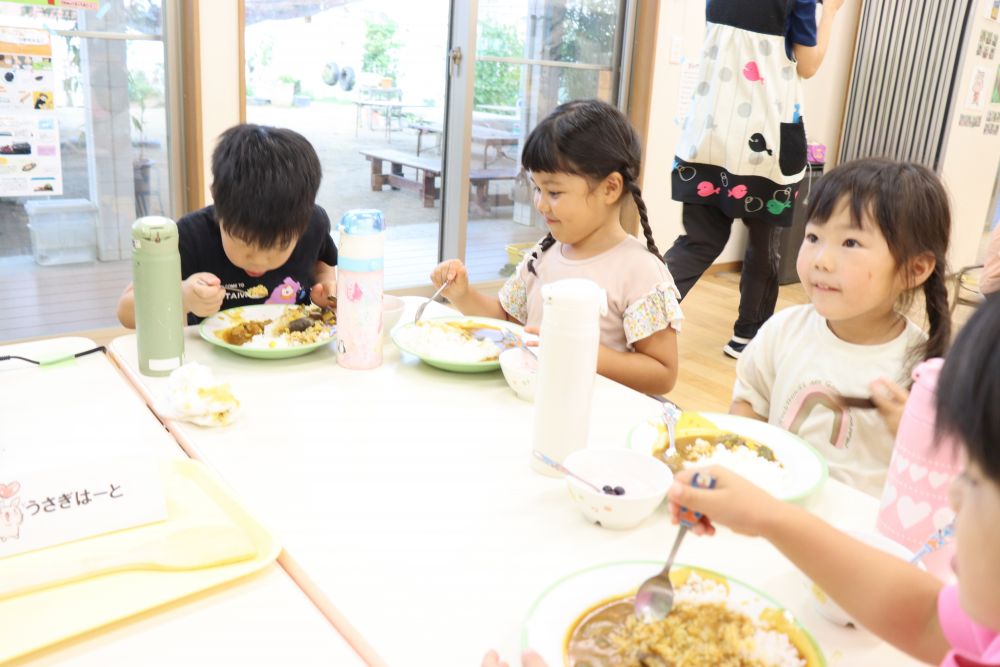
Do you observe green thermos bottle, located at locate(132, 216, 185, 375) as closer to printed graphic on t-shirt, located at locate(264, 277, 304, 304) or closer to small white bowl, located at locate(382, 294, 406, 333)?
small white bowl, located at locate(382, 294, 406, 333)

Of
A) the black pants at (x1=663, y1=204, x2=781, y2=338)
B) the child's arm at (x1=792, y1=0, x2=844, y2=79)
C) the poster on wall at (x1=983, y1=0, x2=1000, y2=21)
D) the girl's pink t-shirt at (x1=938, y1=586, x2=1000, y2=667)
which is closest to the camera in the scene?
the girl's pink t-shirt at (x1=938, y1=586, x2=1000, y2=667)

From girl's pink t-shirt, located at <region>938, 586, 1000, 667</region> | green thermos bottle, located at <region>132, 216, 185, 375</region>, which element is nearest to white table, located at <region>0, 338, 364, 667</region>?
green thermos bottle, located at <region>132, 216, 185, 375</region>

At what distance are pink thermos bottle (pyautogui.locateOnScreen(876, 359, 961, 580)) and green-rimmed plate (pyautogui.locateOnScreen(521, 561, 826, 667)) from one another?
149 millimetres

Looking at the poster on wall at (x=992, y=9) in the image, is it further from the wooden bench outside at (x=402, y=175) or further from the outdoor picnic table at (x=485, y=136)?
the wooden bench outside at (x=402, y=175)

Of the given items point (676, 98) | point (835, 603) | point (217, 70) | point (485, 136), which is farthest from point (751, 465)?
point (676, 98)

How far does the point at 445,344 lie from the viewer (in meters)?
1.40

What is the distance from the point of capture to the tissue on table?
1.07 meters

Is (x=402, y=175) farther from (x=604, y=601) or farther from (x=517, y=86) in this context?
(x=604, y=601)

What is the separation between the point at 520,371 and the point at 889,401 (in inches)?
19.8

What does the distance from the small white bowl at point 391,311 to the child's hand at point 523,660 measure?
0.91 m

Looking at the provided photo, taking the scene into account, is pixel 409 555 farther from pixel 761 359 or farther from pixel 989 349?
pixel 761 359

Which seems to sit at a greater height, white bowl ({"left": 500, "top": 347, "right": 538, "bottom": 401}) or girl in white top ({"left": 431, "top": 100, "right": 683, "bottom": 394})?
girl in white top ({"left": 431, "top": 100, "right": 683, "bottom": 394})

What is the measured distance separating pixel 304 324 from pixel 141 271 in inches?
12.7

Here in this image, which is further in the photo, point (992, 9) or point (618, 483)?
point (992, 9)
